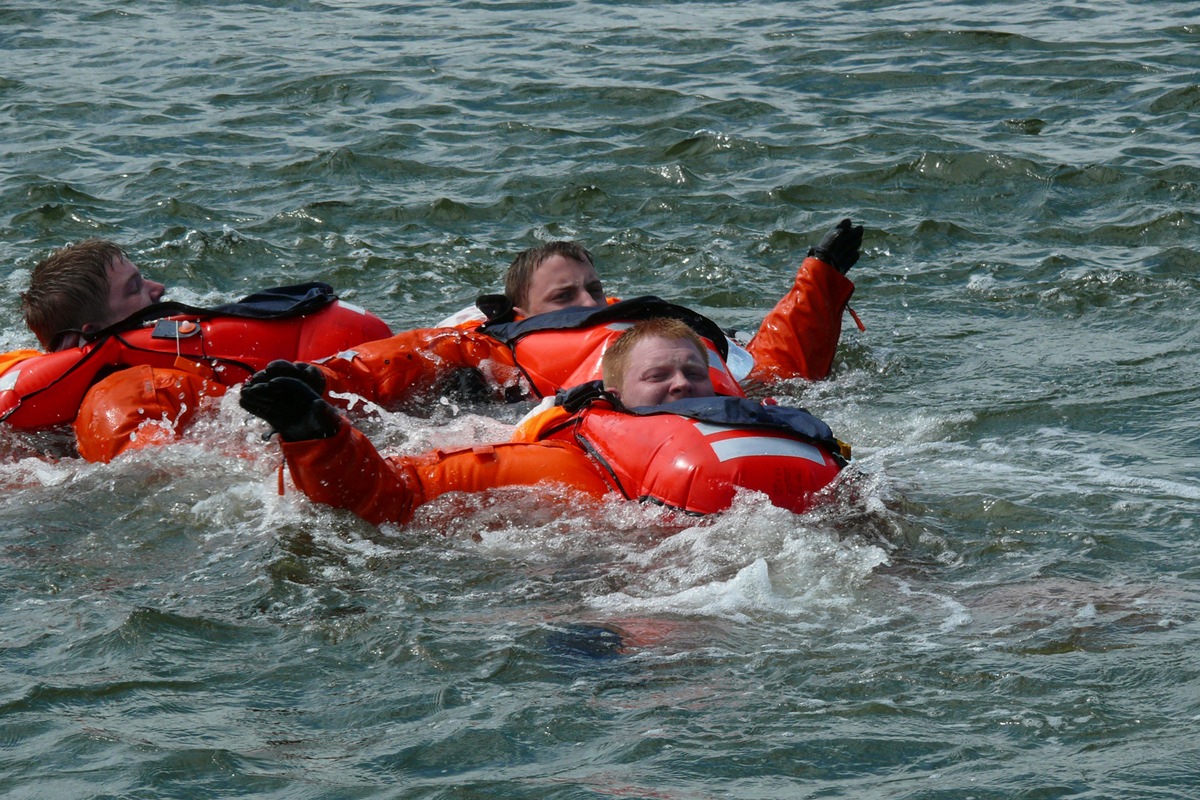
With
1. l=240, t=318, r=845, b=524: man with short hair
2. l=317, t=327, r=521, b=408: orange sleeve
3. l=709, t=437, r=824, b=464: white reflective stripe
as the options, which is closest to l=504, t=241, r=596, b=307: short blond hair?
l=317, t=327, r=521, b=408: orange sleeve

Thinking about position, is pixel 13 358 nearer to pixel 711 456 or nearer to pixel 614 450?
pixel 614 450

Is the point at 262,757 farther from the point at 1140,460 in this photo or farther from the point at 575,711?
the point at 1140,460

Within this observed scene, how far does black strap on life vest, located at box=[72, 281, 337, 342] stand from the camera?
754cm

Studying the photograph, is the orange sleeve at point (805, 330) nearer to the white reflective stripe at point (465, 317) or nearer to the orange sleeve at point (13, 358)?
the white reflective stripe at point (465, 317)

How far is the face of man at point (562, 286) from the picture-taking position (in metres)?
8.07

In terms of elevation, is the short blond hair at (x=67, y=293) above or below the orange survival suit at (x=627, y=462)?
above

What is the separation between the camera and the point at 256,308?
7828 millimetres

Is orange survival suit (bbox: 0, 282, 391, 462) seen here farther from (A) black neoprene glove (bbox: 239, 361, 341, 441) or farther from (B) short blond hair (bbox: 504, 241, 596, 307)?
(A) black neoprene glove (bbox: 239, 361, 341, 441)

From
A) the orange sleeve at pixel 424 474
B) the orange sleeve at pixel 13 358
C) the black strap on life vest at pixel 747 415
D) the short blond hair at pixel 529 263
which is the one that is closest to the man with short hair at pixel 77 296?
the orange sleeve at pixel 13 358

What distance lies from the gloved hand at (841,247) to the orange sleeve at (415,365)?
1936mm

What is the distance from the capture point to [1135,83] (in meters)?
13.1

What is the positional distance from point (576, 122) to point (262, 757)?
9.57 m

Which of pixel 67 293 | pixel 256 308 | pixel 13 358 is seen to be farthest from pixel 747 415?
pixel 13 358

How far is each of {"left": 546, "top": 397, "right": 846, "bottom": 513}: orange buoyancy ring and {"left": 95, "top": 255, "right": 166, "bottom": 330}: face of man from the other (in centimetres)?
291
